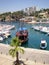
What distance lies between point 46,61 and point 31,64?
3.30 m

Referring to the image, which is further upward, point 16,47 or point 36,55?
point 16,47

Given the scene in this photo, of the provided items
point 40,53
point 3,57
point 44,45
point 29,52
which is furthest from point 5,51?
point 44,45

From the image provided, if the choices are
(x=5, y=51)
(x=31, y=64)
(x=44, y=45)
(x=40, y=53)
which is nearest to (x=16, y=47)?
(x=31, y=64)

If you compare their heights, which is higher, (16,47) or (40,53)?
(16,47)

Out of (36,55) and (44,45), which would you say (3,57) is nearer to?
(36,55)

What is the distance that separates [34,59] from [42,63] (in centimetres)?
238

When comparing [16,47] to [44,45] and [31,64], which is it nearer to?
[31,64]

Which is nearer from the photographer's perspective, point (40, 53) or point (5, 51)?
point (40, 53)

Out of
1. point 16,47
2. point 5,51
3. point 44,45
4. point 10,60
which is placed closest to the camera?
point 16,47

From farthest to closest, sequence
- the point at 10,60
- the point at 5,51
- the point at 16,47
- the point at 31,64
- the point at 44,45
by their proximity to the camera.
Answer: the point at 44,45 → the point at 5,51 → the point at 10,60 → the point at 31,64 → the point at 16,47

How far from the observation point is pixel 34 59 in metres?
34.6

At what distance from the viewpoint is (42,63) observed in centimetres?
3284

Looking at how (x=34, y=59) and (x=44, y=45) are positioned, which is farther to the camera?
(x=44, y=45)

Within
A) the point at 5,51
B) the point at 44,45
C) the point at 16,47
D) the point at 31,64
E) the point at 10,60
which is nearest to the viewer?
the point at 16,47
